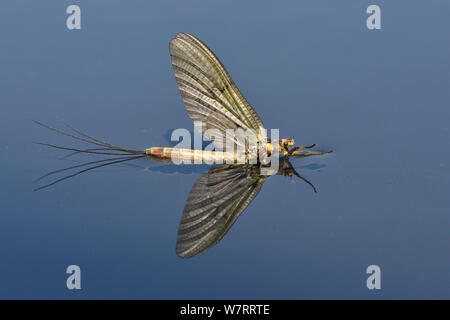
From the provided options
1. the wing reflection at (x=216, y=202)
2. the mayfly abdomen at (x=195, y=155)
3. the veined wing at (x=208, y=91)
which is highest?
the veined wing at (x=208, y=91)

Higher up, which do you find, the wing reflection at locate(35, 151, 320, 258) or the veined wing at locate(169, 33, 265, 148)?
the veined wing at locate(169, 33, 265, 148)

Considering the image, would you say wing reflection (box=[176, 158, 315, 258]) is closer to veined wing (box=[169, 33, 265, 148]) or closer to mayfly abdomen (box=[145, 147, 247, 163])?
mayfly abdomen (box=[145, 147, 247, 163])

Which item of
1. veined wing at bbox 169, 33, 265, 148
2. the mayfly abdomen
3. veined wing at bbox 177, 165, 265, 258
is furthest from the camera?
the mayfly abdomen

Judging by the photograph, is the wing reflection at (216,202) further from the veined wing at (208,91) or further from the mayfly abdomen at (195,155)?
the veined wing at (208,91)

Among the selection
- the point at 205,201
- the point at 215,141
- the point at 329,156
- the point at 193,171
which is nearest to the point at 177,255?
the point at 205,201

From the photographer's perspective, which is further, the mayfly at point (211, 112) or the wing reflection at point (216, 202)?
the mayfly at point (211, 112)

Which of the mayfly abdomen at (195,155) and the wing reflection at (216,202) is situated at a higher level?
the mayfly abdomen at (195,155)

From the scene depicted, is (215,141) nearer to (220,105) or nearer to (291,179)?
(220,105)

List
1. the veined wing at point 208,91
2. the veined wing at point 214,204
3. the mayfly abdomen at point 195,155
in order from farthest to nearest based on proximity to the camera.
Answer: the mayfly abdomen at point 195,155, the veined wing at point 208,91, the veined wing at point 214,204

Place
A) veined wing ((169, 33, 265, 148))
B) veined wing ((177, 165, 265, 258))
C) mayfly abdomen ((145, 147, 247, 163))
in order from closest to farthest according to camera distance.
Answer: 1. veined wing ((177, 165, 265, 258))
2. veined wing ((169, 33, 265, 148))
3. mayfly abdomen ((145, 147, 247, 163))
